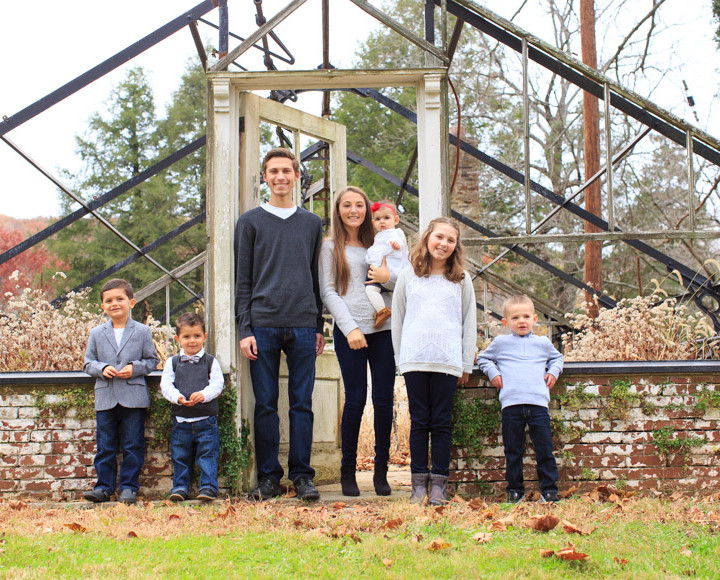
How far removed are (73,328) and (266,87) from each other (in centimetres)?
292

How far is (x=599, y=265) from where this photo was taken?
11.5m

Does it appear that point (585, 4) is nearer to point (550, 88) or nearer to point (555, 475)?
point (550, 88)

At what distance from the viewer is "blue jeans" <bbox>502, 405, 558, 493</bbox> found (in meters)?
4.42

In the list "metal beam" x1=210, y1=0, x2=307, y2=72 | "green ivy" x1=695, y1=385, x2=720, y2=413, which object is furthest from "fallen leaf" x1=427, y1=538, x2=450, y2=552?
"metal beam" x1=210, y1=0, x2=307, y2=72

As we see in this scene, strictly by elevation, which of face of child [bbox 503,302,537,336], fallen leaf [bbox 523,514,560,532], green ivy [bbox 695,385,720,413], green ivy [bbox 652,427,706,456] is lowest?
fallen leaf [bbox 523,514,560,532]

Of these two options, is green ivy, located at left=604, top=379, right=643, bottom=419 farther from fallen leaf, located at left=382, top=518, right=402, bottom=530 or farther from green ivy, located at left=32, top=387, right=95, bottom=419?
green ivy, located at left=32, top=387, right=95, bottom=419

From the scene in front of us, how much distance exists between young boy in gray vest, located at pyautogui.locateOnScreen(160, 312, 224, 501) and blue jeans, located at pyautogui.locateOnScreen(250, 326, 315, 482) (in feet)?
0.82

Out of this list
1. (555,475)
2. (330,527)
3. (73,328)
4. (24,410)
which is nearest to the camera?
(330,527)

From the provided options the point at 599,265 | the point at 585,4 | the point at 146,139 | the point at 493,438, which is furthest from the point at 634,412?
the point at 146,139

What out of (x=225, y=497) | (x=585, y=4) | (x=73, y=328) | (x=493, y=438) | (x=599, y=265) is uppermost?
(x=585, y=4)

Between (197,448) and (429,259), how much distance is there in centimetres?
174

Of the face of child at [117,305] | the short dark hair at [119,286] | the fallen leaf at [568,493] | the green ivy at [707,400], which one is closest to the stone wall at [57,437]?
the face of child at [117,305]

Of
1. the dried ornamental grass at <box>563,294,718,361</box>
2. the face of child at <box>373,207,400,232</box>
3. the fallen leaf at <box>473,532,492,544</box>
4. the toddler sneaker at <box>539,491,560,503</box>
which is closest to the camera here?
the fallen leaf at <box>473,532,492,544</box>

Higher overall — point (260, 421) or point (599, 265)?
point (599, 265)
